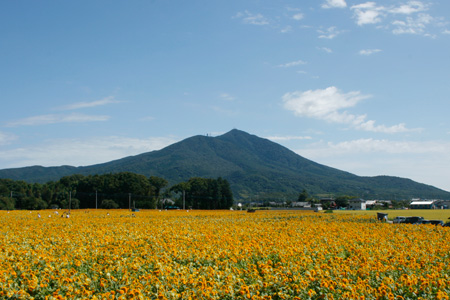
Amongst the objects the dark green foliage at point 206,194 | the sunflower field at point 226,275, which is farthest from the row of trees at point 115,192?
the sunflower field at point 226,275

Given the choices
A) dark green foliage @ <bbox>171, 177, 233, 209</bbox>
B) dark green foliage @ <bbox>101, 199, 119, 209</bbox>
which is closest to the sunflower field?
dark green foliage @ <bbox>101, 199, 119, 209</bbox>

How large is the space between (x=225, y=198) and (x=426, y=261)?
118 m

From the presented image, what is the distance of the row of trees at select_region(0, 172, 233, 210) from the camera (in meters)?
115

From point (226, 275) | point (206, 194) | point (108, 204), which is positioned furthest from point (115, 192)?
point (226, 275)

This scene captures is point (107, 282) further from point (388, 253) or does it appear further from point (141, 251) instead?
point (388, 253)

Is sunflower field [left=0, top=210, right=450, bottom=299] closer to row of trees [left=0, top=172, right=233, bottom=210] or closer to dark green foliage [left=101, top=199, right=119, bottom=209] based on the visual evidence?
dark green foliage [left=101, top=199, right=119, bottom=209]

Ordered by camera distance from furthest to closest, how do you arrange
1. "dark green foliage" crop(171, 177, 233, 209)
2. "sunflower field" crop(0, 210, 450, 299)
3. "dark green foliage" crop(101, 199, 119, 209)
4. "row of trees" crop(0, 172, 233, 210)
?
"dark green foliage" crop(171, 177, 233, 209) → "row of trees" crop(0, 172, 233, 210) → "dark green foliage" crop(101, 199, 119, 209) → "sunflower field" crop(0, 210, 450, 299)

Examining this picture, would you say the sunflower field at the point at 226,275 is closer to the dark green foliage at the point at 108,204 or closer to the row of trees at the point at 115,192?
the dark green foliage at the point at 108,204

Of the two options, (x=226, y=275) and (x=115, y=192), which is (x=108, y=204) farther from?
(x=226, y=275)

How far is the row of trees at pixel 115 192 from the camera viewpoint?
115 meters

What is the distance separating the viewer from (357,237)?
61.1 ft

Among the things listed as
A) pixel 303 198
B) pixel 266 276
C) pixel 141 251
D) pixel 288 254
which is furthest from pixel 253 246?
pixel 303 198

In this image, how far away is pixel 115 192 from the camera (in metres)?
118

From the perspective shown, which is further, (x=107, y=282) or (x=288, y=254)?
(x=288, y=254)
